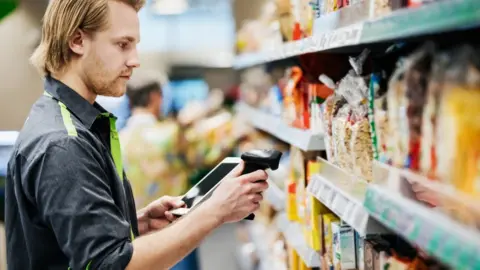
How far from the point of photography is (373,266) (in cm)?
158

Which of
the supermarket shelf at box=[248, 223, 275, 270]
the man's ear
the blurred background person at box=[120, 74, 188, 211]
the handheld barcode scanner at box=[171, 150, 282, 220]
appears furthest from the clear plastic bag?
the blurred background person at box=[120, 74, 188, 211]

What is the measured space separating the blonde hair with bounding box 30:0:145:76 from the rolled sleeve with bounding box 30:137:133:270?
1.09 feet

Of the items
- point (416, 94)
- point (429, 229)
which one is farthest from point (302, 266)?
point (429, 229)

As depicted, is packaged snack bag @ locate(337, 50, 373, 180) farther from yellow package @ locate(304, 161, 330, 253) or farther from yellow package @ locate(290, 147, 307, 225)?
yellow package @ locate(290, 147, 307, 225)

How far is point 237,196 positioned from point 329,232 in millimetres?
560

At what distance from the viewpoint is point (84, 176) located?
1.50 metres

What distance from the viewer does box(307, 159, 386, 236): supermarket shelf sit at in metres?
1.43

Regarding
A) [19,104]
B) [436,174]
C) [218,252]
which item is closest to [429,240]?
[436,174]

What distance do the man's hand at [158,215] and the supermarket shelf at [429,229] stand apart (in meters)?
0.95

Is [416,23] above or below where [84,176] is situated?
above

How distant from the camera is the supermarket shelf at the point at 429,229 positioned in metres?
0.84

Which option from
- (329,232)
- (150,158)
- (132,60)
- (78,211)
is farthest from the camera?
(150,158)

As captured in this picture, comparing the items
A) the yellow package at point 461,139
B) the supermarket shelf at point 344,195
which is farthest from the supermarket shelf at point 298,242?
the yellow package at point 461,139

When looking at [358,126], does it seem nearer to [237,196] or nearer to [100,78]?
[237,196]
